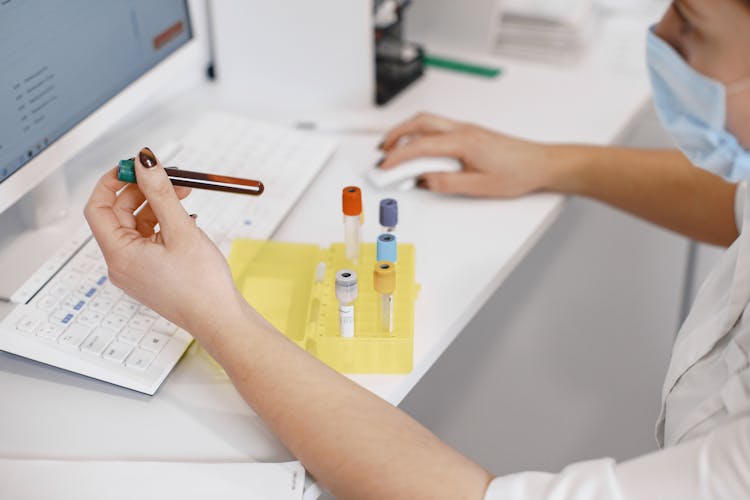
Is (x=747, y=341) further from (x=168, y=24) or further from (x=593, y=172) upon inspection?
(x=168, y=24)

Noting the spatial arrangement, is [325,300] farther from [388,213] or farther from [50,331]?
[50,331]

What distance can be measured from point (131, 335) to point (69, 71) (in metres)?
0.33

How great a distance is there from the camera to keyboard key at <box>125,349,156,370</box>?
2.59 feet

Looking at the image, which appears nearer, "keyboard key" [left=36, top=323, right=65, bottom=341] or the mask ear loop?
the mask ear loop

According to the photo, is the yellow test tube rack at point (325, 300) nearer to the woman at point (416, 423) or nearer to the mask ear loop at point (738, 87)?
the woman at point (416, 423)

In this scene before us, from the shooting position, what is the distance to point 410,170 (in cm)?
107

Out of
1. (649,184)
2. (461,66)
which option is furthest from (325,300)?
(461,66)

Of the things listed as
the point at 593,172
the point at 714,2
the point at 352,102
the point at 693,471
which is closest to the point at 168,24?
the point at 352,102

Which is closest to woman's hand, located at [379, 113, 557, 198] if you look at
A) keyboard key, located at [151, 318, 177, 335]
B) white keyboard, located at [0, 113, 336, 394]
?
white keyboard, located at [0, 113, 336, 394]

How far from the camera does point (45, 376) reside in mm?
815

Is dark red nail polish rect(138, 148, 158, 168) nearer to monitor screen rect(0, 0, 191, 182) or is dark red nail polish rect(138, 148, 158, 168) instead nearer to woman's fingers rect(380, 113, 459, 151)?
monitor screen rect(0, 0, 191, 182)

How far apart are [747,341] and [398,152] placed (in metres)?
0.51

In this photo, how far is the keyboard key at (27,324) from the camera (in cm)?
81

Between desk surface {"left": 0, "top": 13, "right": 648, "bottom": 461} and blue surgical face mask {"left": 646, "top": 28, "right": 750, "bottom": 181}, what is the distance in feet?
0.85
